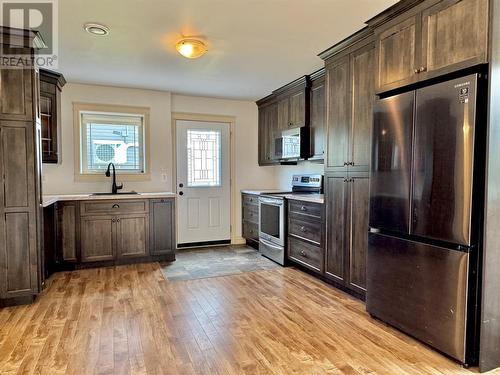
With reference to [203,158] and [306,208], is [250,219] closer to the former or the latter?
[203,158]

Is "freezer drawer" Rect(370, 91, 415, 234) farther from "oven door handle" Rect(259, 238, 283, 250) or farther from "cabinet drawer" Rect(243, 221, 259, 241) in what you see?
"cabinet drawer" Rect(243, 221, 259, 241)

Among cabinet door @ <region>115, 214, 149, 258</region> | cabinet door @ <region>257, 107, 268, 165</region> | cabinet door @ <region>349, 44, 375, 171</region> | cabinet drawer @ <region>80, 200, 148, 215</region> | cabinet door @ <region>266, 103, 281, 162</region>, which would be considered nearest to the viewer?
cabinet door @ <region>349, 44, 375, 171</region>

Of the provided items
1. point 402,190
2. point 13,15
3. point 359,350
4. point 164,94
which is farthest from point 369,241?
point 164,94

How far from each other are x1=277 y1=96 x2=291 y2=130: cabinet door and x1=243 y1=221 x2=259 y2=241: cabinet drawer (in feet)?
5.14

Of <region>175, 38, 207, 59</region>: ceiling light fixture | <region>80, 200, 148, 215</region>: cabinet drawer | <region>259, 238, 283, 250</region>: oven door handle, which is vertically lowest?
<region>259, 238, 283, 250</region>: oven door handle

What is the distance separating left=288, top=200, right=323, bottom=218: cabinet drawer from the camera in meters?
3.53

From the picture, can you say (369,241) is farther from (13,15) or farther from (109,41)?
(13,15)

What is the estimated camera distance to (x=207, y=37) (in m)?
2.93

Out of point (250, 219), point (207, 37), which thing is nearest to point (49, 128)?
point (207, 37)

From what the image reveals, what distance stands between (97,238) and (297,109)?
3029 millimetres

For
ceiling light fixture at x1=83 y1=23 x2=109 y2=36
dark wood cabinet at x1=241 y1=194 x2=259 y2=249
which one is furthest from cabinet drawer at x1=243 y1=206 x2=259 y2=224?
ceiling light fixture at x1=83 y1=23 x2=109 y2=36

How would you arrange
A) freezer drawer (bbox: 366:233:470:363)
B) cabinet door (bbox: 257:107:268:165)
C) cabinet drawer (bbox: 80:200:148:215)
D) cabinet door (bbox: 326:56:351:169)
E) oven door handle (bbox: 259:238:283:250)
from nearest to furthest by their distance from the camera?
freezer drawer (bbox: 366:233:470:363) < cabinet door (bbox: 326:56:351:169) < cabinet drawer (bbox: 80:200:148:215) < oven door handle (bbox: 259:238:283:250) < cabinet door (bbox: 257:107:268:165)

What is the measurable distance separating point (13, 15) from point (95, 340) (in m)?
2.49

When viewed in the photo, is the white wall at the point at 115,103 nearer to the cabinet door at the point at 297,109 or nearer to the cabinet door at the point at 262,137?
the cabinet door at the point at 262,137
